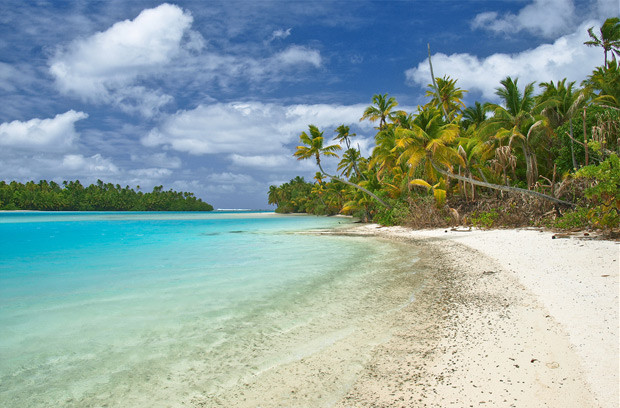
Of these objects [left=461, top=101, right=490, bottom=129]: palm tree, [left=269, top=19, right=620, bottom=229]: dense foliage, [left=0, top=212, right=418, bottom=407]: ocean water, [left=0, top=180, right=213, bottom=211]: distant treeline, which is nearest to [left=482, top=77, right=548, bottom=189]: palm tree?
[left=269, top=19, right=620, bottom=229]: dense foliage

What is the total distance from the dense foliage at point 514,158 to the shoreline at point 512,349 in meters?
5.28

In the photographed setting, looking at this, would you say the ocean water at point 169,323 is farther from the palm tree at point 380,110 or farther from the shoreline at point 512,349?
the palm tree at point 380,110

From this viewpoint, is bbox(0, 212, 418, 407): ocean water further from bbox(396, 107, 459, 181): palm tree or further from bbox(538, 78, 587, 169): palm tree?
bbox(538, 78, 587, 169): palm tree

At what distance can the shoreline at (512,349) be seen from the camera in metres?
2.65

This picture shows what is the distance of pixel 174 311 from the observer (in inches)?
218

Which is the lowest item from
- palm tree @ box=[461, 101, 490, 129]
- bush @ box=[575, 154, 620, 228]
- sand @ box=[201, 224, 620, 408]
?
sand @ box=[201, 224, 620, 408]

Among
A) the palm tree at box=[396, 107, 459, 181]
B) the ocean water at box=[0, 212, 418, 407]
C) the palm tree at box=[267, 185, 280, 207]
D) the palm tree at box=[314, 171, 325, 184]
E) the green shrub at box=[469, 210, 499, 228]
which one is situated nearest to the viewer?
the ocean water at box=[0, 212, 418, 407]

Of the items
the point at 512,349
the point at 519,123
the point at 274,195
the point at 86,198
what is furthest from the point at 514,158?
the point at 86,198

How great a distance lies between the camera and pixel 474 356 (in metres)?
3.33

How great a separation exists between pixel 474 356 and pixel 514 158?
17.1m

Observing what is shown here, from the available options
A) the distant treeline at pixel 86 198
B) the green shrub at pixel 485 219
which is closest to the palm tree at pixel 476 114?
the green shrub at pixel 485 219

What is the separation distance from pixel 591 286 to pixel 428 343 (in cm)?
312

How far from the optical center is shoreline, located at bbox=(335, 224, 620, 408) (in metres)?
2.65

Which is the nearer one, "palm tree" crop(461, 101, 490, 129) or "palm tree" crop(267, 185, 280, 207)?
"palm tree" crop(461, 101, 490, 129)
